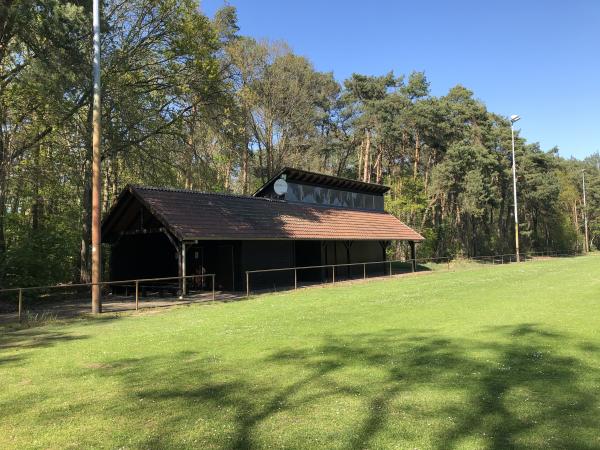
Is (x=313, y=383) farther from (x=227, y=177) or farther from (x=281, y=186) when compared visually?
(x=227, y=177)

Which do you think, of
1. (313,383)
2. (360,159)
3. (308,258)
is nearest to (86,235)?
(308,258)

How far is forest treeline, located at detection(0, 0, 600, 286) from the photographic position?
59.5 feet

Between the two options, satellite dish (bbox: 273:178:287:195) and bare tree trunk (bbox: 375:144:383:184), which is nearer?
satellite dish (bbox: 273:178:287:195)

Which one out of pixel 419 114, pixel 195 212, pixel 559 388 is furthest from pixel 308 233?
pixel 419 114

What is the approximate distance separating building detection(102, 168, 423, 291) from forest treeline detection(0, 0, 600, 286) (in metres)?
2.14

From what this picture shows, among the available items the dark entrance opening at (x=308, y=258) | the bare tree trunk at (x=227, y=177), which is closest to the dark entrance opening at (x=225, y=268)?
the dark entrance opening at (x=308, y=258)

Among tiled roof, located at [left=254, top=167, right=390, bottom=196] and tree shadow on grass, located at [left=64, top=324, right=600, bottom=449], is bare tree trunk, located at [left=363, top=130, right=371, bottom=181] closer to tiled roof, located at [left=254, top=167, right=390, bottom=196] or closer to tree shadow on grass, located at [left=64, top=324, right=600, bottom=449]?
tiled roof, located at [left=254, top=167, right=390, bottom=196]

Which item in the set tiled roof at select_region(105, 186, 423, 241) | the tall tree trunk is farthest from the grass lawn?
the tall tree trunk

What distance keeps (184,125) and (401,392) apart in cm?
2046

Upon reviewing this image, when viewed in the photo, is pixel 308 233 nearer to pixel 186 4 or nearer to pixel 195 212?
pixel 195 212

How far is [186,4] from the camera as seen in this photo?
68.3 ft

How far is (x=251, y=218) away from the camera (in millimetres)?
22547

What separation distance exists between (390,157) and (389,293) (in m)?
33.1

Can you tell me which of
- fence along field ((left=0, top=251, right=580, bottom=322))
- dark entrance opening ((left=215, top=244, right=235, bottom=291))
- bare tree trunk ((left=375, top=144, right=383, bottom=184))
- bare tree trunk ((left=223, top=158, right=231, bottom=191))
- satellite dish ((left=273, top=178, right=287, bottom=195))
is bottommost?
fence along field ((left=0, top=251, right=580, bottom=322))
